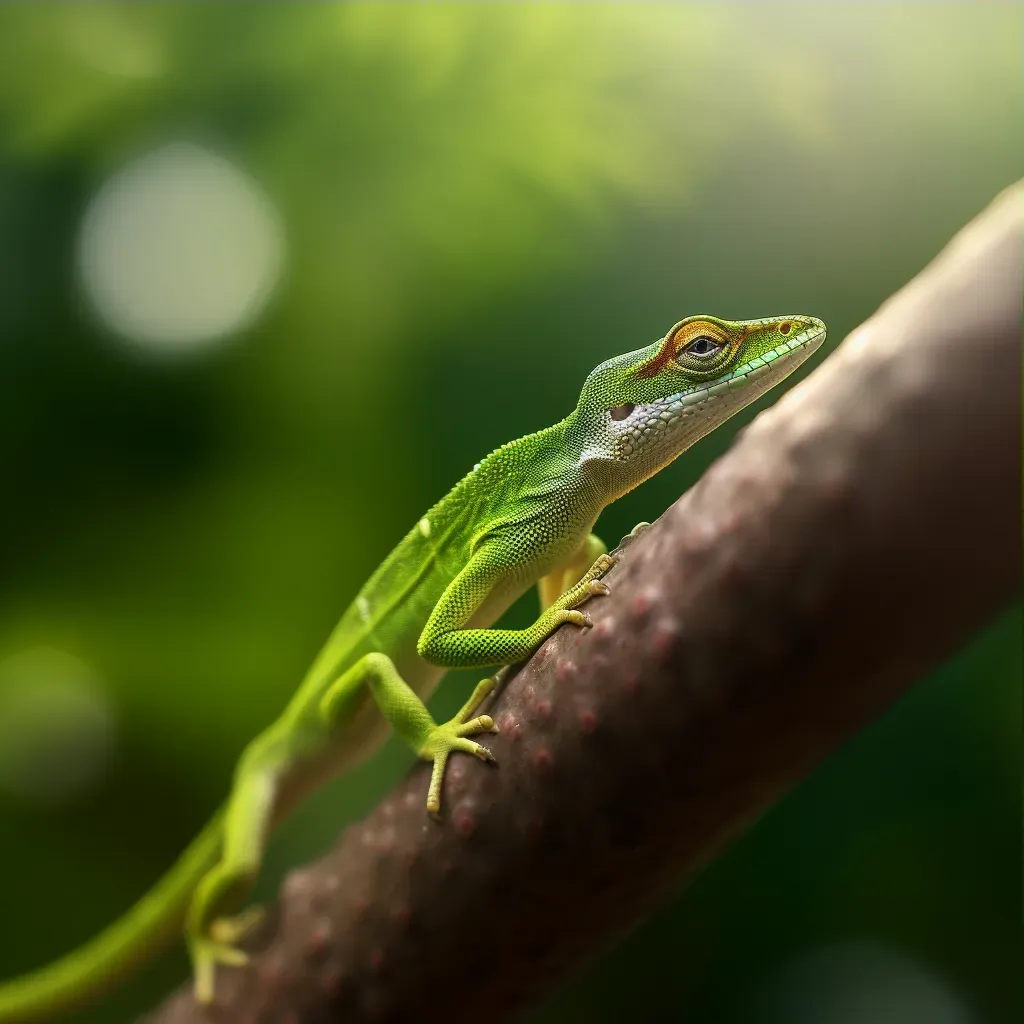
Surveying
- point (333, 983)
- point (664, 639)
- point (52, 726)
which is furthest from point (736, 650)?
point (52, 726)

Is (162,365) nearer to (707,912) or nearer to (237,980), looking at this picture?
(237,980)

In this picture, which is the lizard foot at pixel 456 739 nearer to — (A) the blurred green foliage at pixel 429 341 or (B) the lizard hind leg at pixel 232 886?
(A) the blurred green foliage at pixel 429 341

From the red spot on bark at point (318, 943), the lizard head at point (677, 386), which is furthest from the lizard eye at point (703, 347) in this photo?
the red spot on bark at point (318, 943)

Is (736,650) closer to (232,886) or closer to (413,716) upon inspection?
(413,716)

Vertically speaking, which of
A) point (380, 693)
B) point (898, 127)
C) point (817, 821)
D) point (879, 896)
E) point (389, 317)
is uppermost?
point (389, 317)

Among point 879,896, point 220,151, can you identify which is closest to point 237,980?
point 879,896

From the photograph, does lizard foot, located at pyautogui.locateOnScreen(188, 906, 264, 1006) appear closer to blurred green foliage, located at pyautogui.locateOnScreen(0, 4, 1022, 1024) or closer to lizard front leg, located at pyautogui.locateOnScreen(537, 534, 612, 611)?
blurred green foliage, located at pyautogui.locateOnScreen(0, 4, 1022, 1024)

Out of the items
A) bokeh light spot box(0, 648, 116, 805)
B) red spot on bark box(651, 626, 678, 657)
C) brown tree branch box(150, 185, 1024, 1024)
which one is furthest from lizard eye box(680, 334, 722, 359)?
bokeh light spot box(0, 648, 116, 805)
